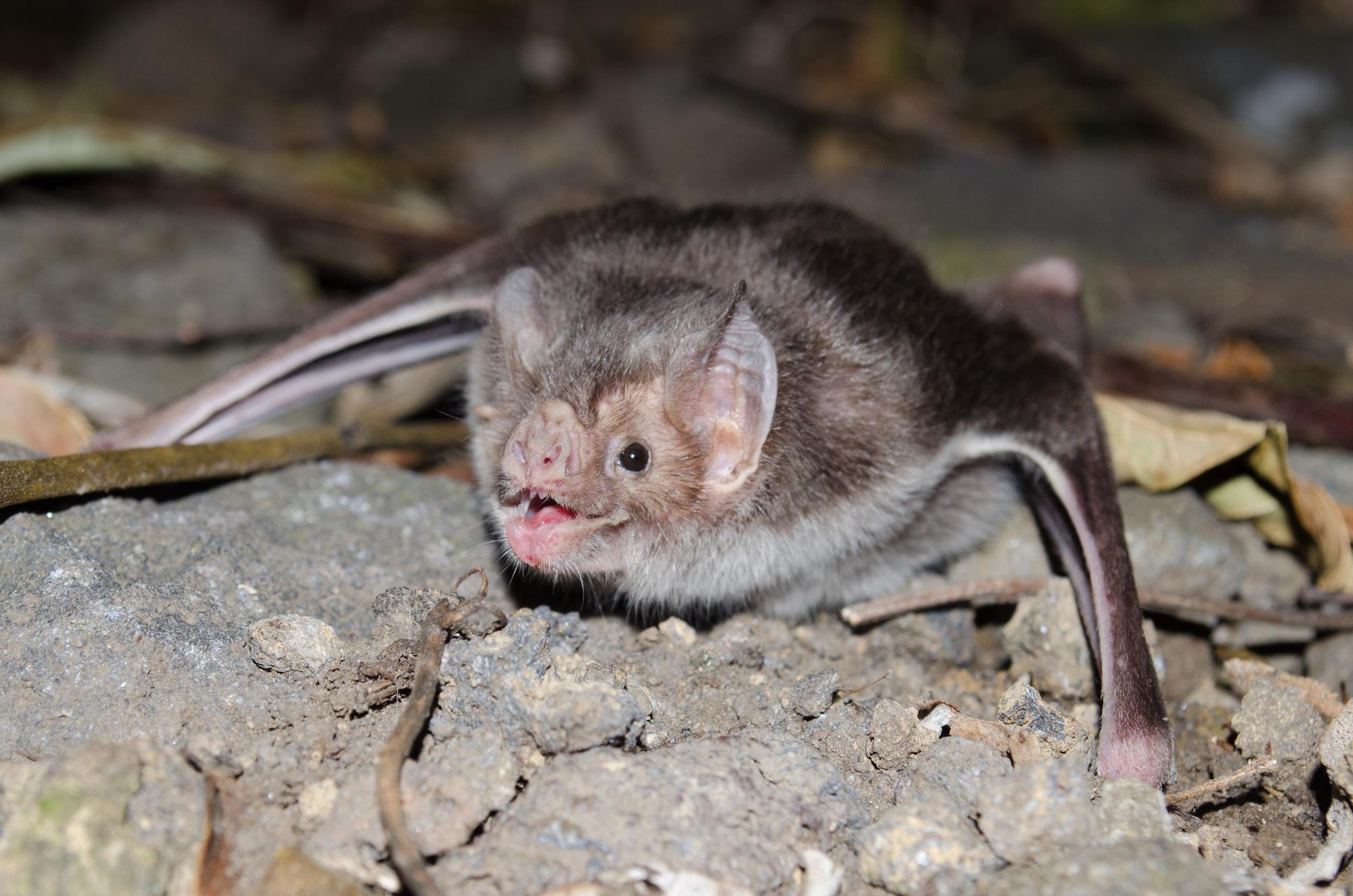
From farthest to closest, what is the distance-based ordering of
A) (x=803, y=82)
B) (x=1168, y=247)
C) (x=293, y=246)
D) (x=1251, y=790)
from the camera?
(x=803, y=82) < (x=1168, y=247) < (x=293, y=246) < (x=1251, y=790)

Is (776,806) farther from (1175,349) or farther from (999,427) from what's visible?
(1175,349)

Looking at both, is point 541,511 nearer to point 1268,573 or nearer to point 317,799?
point 317,799

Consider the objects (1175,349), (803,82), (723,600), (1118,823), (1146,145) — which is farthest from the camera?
(803,82)

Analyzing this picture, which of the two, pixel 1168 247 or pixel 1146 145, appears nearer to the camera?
pixel 1168 247

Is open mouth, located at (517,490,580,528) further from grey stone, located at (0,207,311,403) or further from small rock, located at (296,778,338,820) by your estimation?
grey stone, located at (0,207,311,403)

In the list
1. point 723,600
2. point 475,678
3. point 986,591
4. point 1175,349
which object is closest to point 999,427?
point 986,591

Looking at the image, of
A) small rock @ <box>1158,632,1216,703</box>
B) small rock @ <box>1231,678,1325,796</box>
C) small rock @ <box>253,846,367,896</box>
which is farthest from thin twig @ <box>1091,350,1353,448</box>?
small rock @ <box>253,846,367,896</box>

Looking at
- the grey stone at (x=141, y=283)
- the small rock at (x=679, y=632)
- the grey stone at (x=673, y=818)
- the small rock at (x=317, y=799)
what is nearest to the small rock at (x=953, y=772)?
the grey stone at (x=673, y=818)
